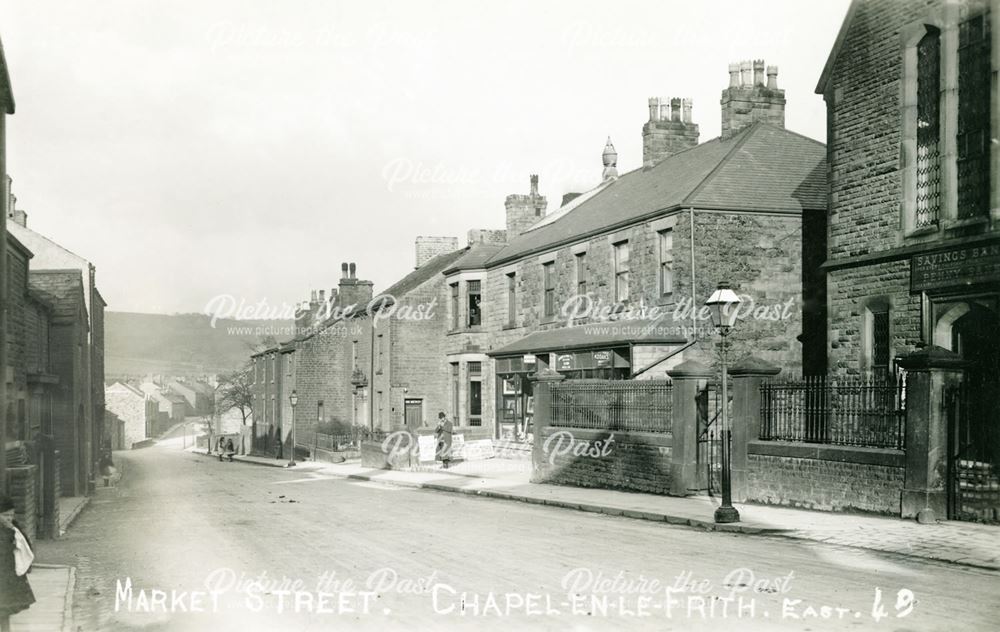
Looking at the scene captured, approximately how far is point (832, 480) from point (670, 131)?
20128mm

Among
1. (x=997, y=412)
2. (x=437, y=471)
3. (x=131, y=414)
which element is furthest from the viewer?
(x=131, y=414)

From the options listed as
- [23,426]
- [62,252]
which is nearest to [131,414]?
[62,252]

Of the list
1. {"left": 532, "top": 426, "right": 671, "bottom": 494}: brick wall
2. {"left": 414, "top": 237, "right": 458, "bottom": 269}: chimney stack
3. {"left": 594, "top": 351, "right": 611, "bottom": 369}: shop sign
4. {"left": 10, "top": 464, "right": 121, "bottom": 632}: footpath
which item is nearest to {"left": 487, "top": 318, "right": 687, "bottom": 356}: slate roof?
{"left": 594, "top": 351, "right": 611, "bottom": 369}: shop sign

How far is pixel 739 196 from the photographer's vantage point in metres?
25.2

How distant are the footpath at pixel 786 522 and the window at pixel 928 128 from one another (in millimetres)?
5541

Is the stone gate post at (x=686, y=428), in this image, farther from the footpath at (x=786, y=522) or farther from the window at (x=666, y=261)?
the window at (x=666, y=261)

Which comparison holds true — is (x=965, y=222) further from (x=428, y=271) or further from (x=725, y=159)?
(x=428, y=271)

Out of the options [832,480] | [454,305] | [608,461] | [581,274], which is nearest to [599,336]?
[581,274]

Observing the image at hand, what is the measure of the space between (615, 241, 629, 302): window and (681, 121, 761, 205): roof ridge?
3094 millimetres

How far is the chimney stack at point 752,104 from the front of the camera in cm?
2872

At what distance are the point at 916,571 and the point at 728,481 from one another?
14.8ft

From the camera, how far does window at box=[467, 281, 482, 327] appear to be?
3769 centimetres

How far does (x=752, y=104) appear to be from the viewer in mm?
28734

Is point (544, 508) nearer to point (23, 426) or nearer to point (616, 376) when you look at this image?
point (616, 376)
